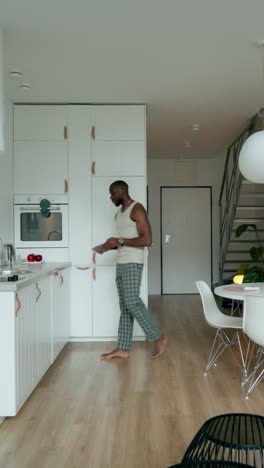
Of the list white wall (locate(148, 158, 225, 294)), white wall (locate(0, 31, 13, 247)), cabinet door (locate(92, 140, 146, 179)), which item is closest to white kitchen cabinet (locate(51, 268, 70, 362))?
white wall (locate(0, 31, 13, 247))

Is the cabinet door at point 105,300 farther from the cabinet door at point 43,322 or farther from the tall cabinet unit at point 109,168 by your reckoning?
the cabinet door at point 43,322

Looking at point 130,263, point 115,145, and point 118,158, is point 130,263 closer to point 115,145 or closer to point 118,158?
point 118,158

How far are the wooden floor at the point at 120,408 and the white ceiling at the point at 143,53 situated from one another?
2581 millimetres

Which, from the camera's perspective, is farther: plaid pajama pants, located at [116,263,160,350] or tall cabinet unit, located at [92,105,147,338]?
tall cabinet unit, located at [92,105,147,338]

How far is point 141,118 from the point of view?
473 cm

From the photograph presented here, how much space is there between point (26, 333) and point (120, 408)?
794 mm

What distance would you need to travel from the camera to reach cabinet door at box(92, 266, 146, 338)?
4.65 meters

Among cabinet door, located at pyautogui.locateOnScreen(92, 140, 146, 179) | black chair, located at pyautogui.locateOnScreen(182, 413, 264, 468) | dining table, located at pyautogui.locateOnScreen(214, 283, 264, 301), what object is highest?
cabinet door, located at pyautogui.locateOnScreen(92, 140, 146, 179)

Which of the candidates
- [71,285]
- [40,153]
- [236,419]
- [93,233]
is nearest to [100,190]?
[93,233]

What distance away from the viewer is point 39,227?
15.4ft

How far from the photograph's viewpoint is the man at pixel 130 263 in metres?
3.98

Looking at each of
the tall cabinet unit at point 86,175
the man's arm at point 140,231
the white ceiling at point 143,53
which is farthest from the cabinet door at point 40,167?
the man's arm at point 140,231

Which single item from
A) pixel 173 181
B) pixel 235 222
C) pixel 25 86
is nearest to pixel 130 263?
pixel 25 86

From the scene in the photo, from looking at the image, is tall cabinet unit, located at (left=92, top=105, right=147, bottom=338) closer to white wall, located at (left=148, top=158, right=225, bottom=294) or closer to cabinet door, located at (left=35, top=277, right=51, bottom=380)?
cabinet door, located at (left=35, top=277, right=51, bottom=380)
